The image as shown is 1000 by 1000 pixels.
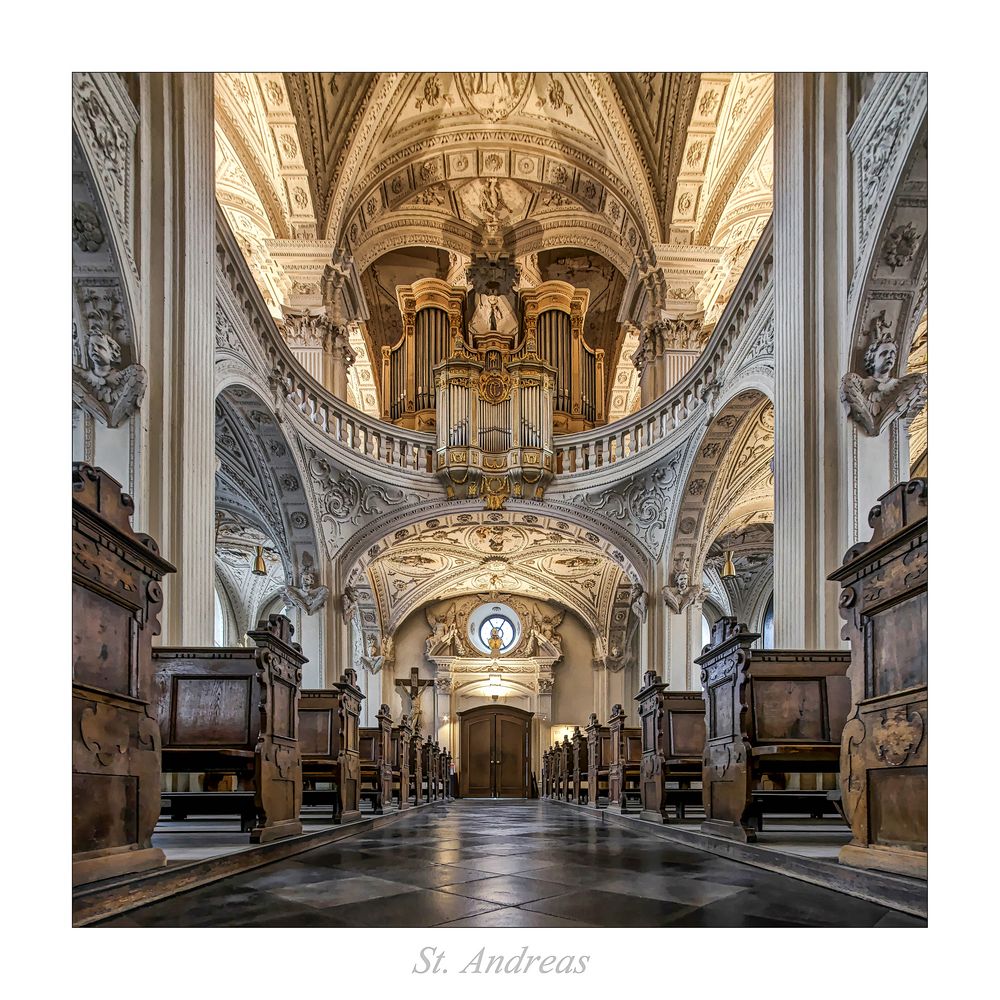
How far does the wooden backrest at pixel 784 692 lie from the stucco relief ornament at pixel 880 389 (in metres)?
2.12

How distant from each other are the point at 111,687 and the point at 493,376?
12904 millimetres

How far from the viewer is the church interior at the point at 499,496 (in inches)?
135

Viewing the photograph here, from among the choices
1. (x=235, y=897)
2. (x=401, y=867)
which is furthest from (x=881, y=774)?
(x=235, y=897)

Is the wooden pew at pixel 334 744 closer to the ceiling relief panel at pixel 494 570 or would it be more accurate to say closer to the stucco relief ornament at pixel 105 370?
the stucco relief ornament at pixel 105 370

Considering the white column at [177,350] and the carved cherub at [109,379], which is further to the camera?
the white column at [177,350]

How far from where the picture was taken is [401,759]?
39.4ft

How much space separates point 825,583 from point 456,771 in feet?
51.4

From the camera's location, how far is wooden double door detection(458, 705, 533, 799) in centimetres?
2175

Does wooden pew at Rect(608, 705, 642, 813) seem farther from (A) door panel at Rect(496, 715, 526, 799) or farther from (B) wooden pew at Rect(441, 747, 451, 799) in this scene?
(A) door panel at Rect(496, 715, 526, 799)

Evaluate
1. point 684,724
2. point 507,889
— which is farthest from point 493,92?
point 507,889

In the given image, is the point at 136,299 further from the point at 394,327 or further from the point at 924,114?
the point at 394,327

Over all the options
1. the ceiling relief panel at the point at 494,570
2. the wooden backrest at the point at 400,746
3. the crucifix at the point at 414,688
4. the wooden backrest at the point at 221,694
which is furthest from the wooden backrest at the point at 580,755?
the wooden backrest at the point at 221,694

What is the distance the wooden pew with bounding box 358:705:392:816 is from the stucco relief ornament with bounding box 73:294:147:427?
171 inches
